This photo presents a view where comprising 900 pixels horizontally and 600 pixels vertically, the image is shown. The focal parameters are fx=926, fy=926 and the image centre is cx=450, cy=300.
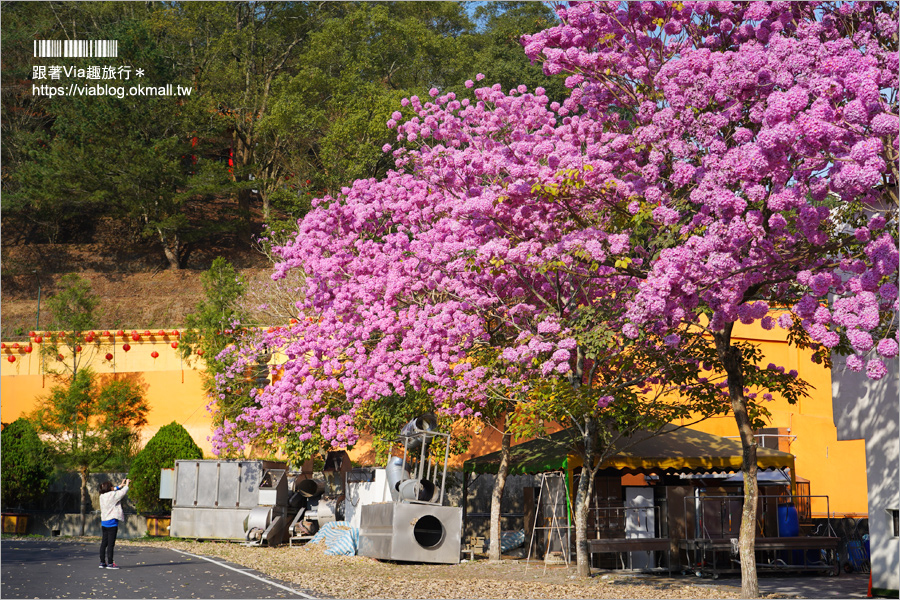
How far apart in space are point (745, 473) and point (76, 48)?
40.5 meters

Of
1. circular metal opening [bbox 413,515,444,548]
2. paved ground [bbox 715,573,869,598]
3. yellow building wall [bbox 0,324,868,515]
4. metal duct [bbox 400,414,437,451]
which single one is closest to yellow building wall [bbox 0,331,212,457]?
yellow building wall [bbox 0,324,868,515]

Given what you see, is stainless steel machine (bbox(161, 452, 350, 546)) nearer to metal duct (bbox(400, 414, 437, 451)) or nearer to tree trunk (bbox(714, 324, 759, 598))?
metal duct (bbox(400, 414, 437, 451))

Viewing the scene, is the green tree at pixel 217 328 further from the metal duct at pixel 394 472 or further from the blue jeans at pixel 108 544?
the blue jeans at pixel 108 544

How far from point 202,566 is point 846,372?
34.3 feet

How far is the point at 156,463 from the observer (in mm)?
25781

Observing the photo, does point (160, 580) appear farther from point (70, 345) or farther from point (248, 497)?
point (70, 345)

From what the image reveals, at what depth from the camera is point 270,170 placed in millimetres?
45250

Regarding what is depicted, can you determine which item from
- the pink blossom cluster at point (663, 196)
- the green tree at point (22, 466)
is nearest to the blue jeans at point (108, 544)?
the pink blossom cluster at point (663, 196)

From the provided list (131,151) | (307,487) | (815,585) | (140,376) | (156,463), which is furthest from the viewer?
(131,151)

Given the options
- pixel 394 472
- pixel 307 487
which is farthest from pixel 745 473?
pixel 307 487

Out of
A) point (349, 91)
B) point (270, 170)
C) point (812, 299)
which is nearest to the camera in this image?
point (812, 299)

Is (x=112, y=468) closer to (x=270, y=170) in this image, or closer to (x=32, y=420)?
(x=32, y=420)

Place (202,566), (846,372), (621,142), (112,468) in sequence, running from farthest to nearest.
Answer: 1. (112,468)
2. (202,566)
3. (846,372)
4. (621,142)

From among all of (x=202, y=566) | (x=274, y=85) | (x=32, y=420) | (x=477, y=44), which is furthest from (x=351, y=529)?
(x=477, y=44)
